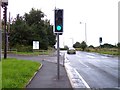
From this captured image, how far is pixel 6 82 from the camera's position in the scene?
48.0 feet

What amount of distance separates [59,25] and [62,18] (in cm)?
40

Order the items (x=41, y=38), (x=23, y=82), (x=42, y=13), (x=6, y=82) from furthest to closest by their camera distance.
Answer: (x=42, y=13)
(x=41, y=38)
(x=23, y=82)
(x=6, y=82)

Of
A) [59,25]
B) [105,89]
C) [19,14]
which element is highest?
[19,14]

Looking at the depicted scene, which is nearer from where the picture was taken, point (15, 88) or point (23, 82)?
point (15, 88)

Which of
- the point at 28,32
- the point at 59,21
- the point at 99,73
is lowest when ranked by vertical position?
the point at 99,73

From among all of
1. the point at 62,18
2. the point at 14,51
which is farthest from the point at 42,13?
the point at 62,18

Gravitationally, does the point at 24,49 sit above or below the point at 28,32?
below

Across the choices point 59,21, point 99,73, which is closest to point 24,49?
point 99,73

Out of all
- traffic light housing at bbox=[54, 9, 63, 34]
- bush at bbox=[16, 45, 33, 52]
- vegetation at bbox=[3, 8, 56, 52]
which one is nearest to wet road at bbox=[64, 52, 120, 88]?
traffic light housing at bbox=[54, 9, 63, 34]

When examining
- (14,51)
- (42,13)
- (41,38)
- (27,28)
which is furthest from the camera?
(42,13)

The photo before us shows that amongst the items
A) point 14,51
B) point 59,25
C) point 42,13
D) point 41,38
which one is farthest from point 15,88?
point 42,13

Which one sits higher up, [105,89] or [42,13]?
[42,13]

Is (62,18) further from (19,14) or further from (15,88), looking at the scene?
(19,14)

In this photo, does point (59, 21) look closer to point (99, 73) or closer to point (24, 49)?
point (99, 73)
